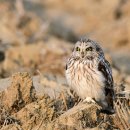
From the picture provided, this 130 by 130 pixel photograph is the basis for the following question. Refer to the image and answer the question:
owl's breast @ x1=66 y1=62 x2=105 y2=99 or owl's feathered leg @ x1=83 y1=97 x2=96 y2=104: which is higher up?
owl's breast @ x1=66 y1=62 x2=105 y2=99

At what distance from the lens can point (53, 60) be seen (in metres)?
12.2

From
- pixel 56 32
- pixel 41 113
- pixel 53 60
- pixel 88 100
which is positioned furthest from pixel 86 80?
pixel 56 32

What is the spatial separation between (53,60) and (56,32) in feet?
16.0

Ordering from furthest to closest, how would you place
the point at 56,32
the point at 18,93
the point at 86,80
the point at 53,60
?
the point at 56,32 < the point at 53,60 < the point at 86,80 < the point at 18,93

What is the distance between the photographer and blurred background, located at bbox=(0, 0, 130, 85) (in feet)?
39.0

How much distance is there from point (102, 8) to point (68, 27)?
111 cm

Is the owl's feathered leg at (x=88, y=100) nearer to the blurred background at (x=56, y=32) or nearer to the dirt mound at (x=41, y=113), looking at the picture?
the dirt mound at (x=41, y=113)

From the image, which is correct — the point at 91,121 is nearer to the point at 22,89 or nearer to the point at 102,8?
the point at 22,89

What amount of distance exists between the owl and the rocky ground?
0.13 metres

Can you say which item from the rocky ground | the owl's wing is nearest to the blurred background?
the rocky ground

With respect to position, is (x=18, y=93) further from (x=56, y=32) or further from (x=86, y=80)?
(x=56, y=32)

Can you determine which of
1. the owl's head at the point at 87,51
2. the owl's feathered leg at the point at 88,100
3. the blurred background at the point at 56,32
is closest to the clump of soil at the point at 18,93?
Answer: the owl's feathered leg at the point at 88,100

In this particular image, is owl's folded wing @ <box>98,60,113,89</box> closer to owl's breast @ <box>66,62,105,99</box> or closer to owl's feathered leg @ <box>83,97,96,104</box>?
owl's breast @ <box>66,62,105,99</box>

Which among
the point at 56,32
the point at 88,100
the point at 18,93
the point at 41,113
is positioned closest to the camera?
the point at 41,113
